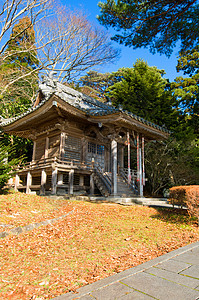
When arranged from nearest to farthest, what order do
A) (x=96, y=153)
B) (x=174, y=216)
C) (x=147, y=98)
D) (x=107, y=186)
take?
(x=174, y=216)
(x=107, y=186)
(x=96, y=153)
(x=147, y=98)

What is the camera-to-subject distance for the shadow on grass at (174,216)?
7354mm

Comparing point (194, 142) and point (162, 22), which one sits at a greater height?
point (162, 22)

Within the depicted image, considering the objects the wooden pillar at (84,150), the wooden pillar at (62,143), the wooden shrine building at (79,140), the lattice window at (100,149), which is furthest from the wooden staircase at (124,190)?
the wooden pillar at (62,143)

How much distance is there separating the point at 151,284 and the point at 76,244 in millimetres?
2678

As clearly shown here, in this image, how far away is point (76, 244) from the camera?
504 centimetres

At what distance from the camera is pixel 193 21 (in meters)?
11.5

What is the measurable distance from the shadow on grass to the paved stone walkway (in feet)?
13.3

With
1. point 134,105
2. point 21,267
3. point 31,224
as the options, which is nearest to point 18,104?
point 134,105

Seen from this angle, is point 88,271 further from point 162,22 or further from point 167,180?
point 167,180

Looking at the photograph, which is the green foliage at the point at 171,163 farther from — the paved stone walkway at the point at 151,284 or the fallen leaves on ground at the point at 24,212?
the paved stone walkway at the point at 151,284

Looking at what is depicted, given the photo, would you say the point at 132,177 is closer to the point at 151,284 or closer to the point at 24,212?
the point at 24,212

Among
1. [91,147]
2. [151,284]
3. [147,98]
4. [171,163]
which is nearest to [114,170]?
[91,147]

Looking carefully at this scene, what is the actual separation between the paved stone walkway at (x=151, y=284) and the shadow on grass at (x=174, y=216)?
13.3 feet

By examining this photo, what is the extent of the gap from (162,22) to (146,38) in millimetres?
1181
